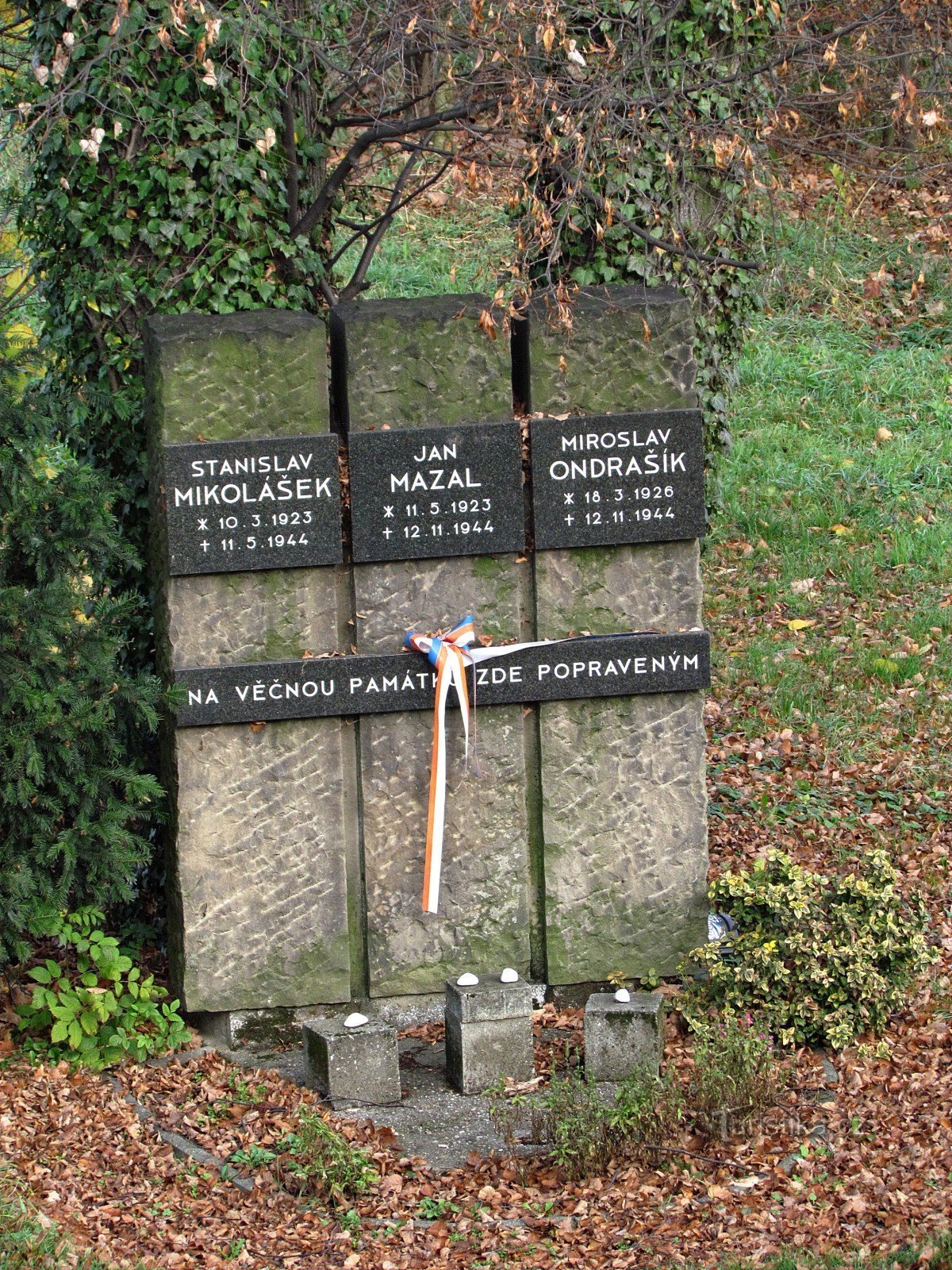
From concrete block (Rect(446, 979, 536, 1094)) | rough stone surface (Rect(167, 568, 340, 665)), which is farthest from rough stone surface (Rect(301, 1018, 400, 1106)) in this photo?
rough stone surface (Rect(167, 568, 340, 665))

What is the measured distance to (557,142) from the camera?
6559 mm

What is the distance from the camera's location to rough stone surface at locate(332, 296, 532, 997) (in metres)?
6.10

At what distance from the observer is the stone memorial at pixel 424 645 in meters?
6.04

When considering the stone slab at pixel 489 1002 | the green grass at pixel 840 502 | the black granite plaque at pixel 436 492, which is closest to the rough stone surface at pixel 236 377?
the black granite plaque at pixel 436 492

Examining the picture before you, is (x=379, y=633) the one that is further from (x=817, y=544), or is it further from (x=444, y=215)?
(x=444, y=215)

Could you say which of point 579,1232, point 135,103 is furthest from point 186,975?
point 135,103

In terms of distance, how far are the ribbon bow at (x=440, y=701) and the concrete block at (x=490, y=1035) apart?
0.51 meters

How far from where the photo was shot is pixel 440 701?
616 cm

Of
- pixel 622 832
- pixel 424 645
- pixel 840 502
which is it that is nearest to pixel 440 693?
pixel 424 645

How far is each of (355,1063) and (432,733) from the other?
4.36ft

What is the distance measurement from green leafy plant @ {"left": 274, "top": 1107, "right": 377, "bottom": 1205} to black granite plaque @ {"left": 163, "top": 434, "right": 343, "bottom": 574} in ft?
6.83

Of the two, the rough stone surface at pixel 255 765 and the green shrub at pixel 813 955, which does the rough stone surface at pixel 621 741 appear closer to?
the green shrub at pixel 813 955

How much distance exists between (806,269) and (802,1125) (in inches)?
443

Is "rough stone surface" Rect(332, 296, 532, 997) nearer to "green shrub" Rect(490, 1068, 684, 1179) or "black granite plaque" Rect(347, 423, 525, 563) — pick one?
"black granite plaque" Rect(347, 423, 525, 563)
